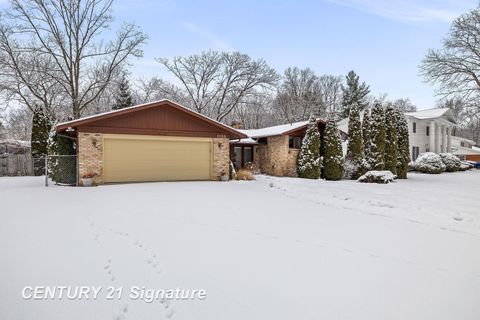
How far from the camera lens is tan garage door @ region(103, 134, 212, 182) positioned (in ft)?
41.2

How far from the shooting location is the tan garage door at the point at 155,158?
12547 millimetres

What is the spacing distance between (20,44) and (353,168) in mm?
24842

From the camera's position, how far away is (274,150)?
65.1 ft

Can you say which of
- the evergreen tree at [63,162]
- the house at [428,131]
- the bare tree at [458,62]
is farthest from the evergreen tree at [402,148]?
the evergreen tree at [63,162]

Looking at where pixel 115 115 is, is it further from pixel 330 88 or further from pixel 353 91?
pixel 330 88

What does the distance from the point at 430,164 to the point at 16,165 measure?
29.2m

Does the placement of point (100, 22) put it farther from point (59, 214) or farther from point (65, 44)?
point (59, 214)

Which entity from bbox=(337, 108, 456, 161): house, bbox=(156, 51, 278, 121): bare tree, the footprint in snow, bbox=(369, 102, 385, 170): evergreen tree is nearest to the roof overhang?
bbox=(369, 102, 385, 170): evergreen tree

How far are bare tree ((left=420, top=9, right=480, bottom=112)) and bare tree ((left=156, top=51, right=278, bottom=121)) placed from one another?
45.1 ft

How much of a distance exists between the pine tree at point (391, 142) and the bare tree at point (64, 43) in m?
19.7

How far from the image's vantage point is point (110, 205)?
7.75m

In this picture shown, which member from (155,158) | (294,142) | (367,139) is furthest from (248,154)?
(155,158)

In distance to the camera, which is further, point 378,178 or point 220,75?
point 220,75

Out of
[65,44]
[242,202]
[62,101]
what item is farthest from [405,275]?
[62,101]
